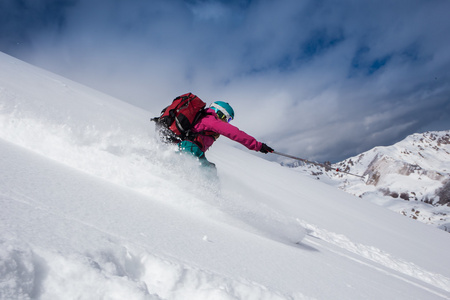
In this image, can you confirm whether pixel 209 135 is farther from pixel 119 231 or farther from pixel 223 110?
pixel 119 231

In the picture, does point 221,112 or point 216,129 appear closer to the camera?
→ point 216,129

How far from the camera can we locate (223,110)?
5.51 metres

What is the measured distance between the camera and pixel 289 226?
14.2 ft

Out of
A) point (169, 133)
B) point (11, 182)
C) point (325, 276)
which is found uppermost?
point (169, 133)

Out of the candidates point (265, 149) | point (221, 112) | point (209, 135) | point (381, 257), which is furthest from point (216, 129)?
point (381, 257)

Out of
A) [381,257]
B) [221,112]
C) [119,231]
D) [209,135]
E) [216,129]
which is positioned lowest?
[119,231]

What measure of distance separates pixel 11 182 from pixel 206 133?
3580 millimetres

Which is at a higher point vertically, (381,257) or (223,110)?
(223,110)

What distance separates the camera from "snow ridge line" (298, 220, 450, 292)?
232 inches

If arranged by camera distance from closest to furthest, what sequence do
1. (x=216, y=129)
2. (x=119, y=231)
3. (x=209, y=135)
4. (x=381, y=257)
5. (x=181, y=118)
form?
(x=119, y=231)
(x=181, y=118)
(x=216, y=129)
(x=209, y=135)
(x=381, y=257)

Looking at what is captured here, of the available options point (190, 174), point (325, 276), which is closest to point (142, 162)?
point (190, 174)

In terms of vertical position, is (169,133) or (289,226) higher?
(169,133)

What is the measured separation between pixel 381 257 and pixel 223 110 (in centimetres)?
531

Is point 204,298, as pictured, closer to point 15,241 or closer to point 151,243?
point 151,243
